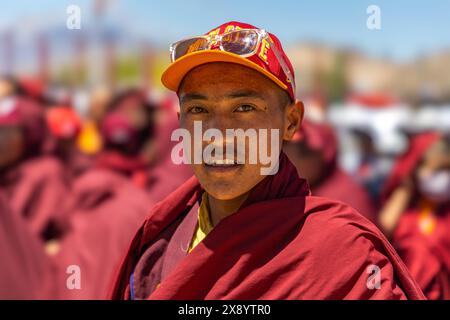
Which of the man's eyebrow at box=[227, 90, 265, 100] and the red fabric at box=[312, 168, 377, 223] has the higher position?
the man's eyebrow at box=[227, 90, 265, 100]

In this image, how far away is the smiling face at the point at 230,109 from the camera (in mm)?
2123

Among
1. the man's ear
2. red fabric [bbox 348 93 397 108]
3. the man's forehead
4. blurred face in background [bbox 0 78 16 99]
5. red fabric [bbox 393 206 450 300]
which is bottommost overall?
red fabric [bbox 348 93 397 108]

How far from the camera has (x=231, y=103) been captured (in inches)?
83.6

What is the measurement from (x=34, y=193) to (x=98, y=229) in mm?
1211

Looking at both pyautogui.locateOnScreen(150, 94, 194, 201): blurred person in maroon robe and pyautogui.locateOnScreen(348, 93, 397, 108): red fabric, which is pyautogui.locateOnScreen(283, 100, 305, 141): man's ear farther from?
pyautogui.locateOnScreen(348, 93, 397, 108): red fabric

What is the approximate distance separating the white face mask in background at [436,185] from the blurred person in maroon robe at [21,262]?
2550 mm

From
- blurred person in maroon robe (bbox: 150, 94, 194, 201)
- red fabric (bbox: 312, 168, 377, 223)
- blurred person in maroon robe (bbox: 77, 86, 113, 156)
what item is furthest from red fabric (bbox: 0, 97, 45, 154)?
red fabric (bbox: 312, 168, 377, 223)

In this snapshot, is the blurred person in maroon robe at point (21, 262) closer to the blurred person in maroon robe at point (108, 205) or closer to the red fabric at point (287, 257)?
the blurred person in maroon robe at point (108, 205)

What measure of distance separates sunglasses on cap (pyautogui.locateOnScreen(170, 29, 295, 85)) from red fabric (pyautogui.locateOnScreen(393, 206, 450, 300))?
2.08m

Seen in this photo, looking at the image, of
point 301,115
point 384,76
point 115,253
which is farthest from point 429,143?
point 384,76

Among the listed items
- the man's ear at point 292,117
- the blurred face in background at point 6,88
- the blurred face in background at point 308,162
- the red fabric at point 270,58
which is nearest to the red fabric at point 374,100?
the blurred face in background at point 6,88

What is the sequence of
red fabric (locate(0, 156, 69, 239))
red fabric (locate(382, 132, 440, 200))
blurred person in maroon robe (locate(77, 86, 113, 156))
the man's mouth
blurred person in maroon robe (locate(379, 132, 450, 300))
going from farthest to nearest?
blurred person in maroon robe (locate(77, 86, 113, 156))
red fabric (locate(0, 156, 69, 239))
red fabric (locate(382, 132, 440, 200))
blurred person in maroon robe (locate(379, 132, 450, 300))
the man's mouth

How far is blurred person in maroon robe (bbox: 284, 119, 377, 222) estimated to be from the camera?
18.5ft
